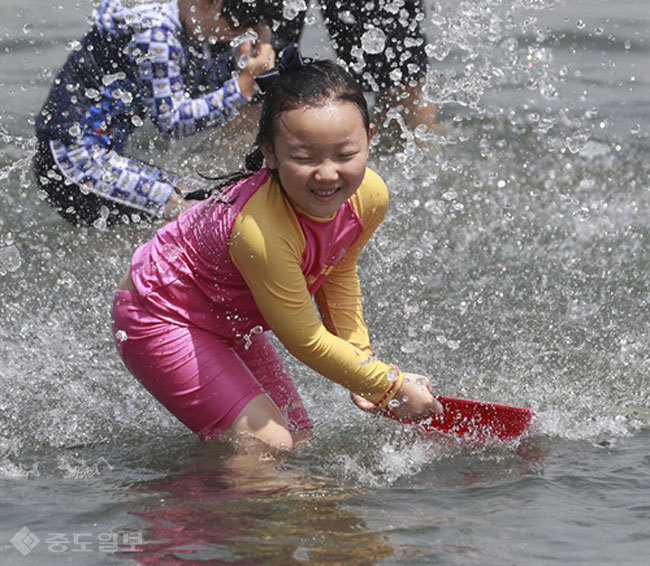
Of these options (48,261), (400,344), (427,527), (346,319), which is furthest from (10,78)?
(427,527)

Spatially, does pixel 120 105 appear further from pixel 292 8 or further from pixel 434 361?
pixel 434 361

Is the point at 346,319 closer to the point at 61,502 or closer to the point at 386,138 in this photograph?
the point at 61,502

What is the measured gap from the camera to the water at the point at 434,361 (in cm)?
333

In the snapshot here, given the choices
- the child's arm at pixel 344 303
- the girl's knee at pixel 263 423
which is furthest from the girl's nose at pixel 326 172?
the girl's knee at pixel 263 423

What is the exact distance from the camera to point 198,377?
3.68m

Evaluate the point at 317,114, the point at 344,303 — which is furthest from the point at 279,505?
the point at 317,114

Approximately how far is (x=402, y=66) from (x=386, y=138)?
0.50 m

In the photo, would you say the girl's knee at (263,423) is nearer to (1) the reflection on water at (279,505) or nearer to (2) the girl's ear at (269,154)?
(1) the reflection on water at (279,505)

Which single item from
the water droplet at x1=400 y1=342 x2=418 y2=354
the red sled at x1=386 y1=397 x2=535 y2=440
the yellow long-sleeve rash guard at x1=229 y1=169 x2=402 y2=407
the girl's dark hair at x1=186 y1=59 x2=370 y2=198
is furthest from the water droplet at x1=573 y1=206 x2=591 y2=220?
the girl's dark hair at x1=186 y1=59 x2=370 y2=198

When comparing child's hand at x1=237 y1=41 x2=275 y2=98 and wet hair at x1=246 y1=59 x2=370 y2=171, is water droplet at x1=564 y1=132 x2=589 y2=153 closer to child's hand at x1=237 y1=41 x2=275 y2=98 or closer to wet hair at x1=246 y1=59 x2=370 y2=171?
child's hand at x1=237 y1=41 x2=275 y2=98

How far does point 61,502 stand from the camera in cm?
354

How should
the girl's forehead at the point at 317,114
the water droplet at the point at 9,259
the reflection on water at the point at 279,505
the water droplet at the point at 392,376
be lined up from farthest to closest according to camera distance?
the water droplet at the point at 9,259 → the water droplet at the point at 392,376 → the girl's forehead at the point at 317,114 → the reflection on water at the point at 279,505

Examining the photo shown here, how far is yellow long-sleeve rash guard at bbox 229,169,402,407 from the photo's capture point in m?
3.38

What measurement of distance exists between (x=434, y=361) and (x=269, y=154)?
1.74 m
